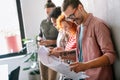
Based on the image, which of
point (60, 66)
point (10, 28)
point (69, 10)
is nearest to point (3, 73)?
point (60, 66)

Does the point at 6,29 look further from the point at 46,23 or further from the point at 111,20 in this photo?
the point at 111,20

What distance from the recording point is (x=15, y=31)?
4.90 meters

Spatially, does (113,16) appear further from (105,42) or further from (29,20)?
(29,20)

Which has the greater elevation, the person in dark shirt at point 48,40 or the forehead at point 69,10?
the forehead at point 69,10

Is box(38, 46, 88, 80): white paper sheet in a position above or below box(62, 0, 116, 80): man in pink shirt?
below

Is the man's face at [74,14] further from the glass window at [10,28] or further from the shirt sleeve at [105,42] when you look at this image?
the glass window at [10,28]

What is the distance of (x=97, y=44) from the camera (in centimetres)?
171

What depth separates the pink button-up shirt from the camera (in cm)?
162

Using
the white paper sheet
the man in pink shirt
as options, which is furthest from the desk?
the man in pink shirt

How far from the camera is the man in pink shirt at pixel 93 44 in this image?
5.18 ft

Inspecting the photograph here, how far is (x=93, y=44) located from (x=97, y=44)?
3 centimetres

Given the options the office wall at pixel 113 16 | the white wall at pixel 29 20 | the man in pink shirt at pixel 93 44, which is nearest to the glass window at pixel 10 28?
the white wall at pixel 29 20

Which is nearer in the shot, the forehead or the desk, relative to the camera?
the forehead

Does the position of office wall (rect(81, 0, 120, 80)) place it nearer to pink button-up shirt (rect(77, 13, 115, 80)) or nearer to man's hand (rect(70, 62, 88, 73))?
pink button-up shirt (rect(77, 13, 115, 80))
